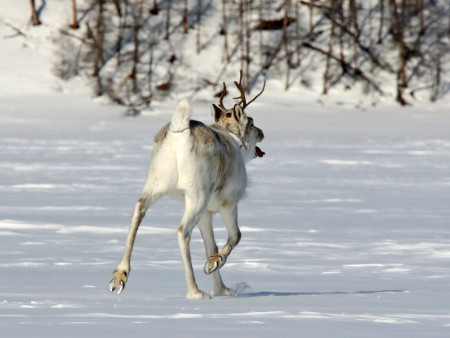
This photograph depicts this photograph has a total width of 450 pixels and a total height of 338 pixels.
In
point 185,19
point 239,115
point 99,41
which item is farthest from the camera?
point 185,19

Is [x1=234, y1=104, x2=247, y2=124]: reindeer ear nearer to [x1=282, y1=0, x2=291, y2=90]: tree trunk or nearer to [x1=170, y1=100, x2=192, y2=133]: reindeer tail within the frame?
[x1=170, y1=100, x2=192, y2=133]: reindeer tail

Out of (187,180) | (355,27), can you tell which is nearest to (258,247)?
(187,180)

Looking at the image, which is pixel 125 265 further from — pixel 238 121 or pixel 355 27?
pixel 355 27

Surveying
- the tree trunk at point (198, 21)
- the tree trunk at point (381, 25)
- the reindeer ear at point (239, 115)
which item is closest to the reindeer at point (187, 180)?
the reindeer ear at point (239, 115)

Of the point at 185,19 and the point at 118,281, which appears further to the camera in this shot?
the point at 185,19

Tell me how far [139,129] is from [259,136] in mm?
21538

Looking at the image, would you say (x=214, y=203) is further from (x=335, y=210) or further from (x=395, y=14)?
(x=395, y=14)

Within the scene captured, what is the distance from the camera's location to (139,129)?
1115 inches

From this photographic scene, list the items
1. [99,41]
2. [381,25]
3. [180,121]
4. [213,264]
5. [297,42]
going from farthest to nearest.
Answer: [381,25] < [297,42] < [99,41] < [213,264] < [180,121]

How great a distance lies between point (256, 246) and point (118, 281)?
3.22 meters

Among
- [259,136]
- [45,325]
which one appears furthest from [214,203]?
[45,325]

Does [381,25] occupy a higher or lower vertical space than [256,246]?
lower

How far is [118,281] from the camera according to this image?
5.14 m

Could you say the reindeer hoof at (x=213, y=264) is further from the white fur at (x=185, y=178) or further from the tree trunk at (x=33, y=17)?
the tree trunk at (x=33, y=17)
